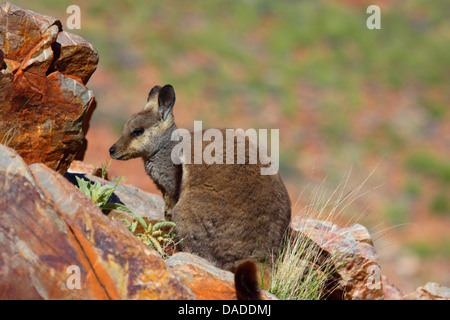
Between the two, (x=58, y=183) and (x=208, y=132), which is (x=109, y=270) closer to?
(x=58, y=183)

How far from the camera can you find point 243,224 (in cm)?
575

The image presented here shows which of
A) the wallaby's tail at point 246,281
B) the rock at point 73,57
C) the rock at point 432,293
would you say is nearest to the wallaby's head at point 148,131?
the rock at point 73,57

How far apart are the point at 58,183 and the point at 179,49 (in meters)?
20.4

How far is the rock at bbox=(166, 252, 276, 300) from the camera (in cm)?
483

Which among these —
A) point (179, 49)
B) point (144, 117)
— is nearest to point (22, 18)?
point (144, 117)

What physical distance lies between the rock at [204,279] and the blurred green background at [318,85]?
36.2 ft

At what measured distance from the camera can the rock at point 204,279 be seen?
4828 millimetres

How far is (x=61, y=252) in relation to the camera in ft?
14.0

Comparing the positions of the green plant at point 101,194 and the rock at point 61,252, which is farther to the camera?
the green plant at point 101,194

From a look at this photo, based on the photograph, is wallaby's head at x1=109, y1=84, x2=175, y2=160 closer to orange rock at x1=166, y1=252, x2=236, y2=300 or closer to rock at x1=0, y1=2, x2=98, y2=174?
rock at x1=0, y1=2, x2=98, y2=174

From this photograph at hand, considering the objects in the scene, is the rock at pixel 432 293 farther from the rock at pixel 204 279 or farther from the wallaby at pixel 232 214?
the rock at pixel 204 279

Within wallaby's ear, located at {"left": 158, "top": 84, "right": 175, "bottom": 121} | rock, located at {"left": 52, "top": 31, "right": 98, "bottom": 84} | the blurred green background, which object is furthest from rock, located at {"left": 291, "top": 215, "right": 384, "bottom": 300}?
the blurred green background

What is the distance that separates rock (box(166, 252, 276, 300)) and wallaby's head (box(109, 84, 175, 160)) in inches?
80.6

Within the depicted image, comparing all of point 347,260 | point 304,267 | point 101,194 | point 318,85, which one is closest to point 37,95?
point 101,194
